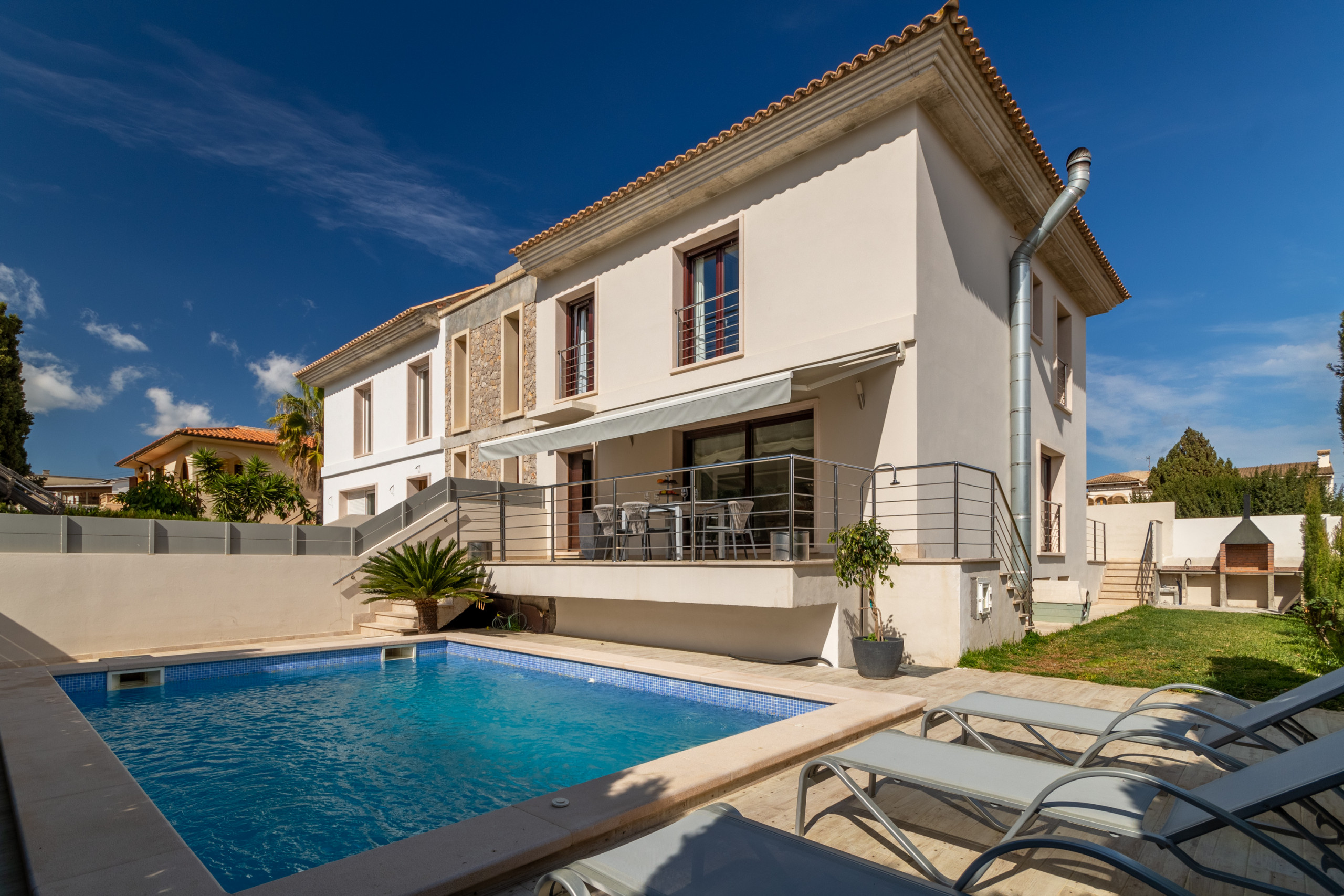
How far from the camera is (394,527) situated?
1573 cm

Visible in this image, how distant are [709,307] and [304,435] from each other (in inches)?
1082

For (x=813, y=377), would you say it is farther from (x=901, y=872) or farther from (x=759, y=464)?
(x=901, y=872)

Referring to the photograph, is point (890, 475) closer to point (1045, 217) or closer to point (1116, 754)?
point (1116, 754)

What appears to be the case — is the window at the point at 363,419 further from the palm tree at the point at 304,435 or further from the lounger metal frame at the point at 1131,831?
the lounger metal frame at the point at 1131,831

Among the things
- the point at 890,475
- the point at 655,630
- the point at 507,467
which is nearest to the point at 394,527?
the point at 507,467

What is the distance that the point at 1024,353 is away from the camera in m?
13.8

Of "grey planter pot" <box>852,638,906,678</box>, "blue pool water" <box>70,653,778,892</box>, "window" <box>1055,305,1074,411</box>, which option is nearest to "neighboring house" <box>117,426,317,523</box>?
"blue pool water" <box>70,653,778,892</box>

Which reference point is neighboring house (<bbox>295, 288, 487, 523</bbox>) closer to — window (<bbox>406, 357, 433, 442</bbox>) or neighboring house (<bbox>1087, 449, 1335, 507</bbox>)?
window (<bbox>406, 357, 433, 442</bbox>)

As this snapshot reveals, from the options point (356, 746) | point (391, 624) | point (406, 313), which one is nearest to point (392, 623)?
point (391, 624)

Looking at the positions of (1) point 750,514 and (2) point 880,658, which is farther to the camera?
(1) point 750,514

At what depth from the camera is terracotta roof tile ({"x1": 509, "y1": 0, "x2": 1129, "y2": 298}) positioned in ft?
32.9

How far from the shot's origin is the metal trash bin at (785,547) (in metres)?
9.55

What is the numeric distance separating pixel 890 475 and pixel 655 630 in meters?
4.83

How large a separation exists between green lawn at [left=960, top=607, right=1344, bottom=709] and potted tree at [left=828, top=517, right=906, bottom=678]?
1.36 meters
